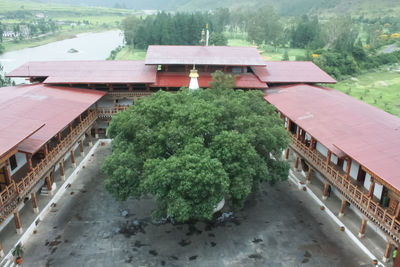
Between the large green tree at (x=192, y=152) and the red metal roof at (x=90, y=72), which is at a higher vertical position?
the red metal roof at (x=90, y=72)

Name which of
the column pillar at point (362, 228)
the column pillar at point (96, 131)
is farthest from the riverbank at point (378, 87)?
the column pillar at point (96, 131)

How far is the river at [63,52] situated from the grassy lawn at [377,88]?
56.8 meters

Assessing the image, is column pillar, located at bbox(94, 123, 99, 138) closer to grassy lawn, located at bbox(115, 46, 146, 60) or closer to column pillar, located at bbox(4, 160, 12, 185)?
column pillar, located at bbox(4, 160, 12, 185)

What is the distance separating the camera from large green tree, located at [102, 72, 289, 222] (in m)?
16.3

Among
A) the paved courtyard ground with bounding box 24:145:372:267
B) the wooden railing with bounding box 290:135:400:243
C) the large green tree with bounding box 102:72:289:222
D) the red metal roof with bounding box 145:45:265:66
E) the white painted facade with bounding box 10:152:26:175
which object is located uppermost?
the red metal roof with bounding box 145:45:265:66

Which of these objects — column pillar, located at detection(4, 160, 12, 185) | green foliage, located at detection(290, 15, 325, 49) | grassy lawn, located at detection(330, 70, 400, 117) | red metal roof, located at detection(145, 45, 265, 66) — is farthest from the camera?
green foliage, located at detection(290, 15, 325, 49)

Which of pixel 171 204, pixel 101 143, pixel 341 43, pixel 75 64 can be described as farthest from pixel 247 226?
pixel 341 43

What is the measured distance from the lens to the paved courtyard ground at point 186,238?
17406mm

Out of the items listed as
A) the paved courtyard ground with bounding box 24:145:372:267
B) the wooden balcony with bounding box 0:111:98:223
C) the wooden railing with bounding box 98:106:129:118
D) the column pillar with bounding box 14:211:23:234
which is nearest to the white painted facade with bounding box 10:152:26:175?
the wooden balcony with bounding box 0:111:98:223

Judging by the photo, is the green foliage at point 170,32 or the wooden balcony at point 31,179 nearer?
the wooden balcony at point 31,179

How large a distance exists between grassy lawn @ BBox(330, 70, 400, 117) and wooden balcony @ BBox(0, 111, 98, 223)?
116 feet

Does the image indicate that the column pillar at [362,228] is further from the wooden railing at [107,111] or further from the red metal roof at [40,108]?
the wooden railing at [107,111]

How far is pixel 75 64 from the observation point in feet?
114

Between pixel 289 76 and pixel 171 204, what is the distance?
70.9 feet
